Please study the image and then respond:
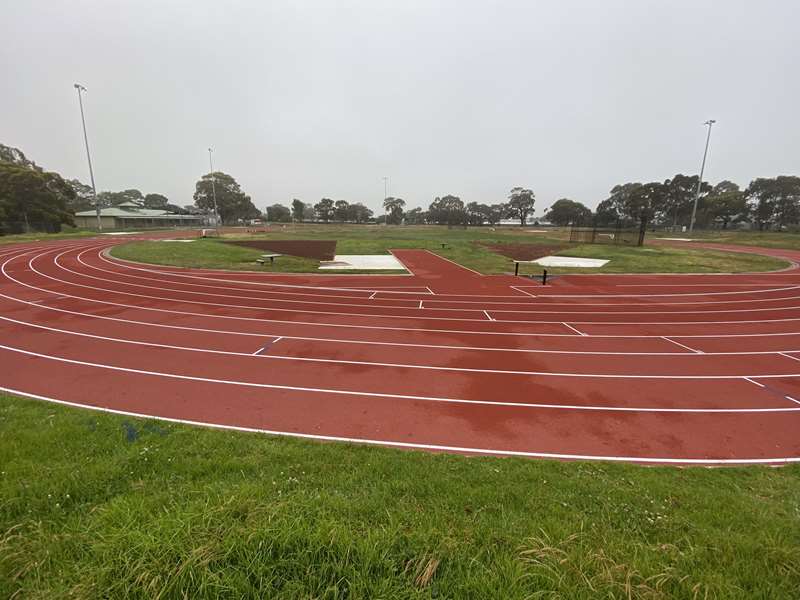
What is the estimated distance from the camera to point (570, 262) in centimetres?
2764

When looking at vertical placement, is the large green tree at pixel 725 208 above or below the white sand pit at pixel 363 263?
above

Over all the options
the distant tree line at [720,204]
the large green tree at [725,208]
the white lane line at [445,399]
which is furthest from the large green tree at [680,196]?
the white lane line at [445,399]

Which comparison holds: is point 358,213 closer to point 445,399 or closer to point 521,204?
point 521,204

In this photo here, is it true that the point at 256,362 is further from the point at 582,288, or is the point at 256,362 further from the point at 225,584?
the point at 582,288

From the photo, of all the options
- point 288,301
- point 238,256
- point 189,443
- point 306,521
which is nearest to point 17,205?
point 238,256

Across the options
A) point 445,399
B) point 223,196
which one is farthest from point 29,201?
point 445,399

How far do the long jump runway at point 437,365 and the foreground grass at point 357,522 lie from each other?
0.99 metres

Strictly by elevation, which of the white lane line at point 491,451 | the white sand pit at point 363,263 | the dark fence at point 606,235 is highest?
the dark fence at point 606,235

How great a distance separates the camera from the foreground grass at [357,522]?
2205mm

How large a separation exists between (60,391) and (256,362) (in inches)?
137

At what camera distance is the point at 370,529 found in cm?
276

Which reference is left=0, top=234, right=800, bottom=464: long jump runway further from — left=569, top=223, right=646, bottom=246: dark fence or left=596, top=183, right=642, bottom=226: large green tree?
left=596, top=183, right=642, bottom=226: large green tree

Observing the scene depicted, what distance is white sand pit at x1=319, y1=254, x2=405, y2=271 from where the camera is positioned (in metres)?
22.9

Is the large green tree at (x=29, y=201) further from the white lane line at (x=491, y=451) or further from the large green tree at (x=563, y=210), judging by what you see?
the large green tree at (x=563, y=210)
